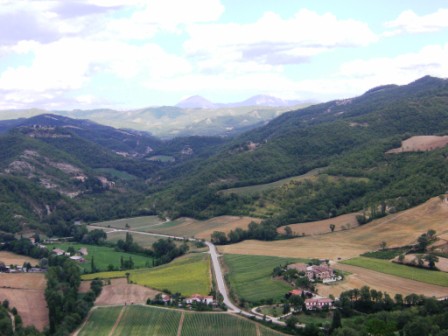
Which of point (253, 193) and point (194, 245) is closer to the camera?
point (194, 245)

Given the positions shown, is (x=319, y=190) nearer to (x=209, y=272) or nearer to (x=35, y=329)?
(x=209, y=272)

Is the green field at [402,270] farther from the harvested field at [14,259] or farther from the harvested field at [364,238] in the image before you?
the harvested field at [14,259]

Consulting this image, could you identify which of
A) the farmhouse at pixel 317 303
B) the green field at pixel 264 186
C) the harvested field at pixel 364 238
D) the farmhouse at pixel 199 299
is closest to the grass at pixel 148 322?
the farmhouse at pixel 199 299

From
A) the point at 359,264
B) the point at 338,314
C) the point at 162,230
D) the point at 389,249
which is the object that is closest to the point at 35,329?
the point at 338,314

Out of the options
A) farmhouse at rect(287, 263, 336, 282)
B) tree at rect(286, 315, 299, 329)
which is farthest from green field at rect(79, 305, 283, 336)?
farmhouse at rect(287, 263, 336, 282)

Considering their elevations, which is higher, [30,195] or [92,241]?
[30,195]

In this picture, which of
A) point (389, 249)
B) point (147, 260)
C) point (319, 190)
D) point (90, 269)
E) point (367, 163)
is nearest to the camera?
point (389, 249)

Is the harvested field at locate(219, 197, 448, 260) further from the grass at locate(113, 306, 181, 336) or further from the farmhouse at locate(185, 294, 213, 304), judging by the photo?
the grass at locate(113, 306, 181, 336)
